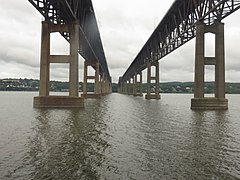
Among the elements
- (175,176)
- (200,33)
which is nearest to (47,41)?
(200,33)

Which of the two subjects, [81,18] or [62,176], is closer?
[62,176]

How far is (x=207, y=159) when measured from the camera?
9.82 meters

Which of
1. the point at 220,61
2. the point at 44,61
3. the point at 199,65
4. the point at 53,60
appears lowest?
the point at 199,65

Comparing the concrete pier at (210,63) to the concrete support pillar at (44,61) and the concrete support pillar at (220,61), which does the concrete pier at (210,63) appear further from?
the concrete support pillar at (44,61)

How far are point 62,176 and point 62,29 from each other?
28740 mm

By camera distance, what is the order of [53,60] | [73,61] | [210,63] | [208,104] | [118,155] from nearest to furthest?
[118,155] → [73,61] → [208,104] → [53,60] → [210,63]

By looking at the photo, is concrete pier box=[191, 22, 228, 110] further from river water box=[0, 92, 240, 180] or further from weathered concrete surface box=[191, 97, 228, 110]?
river water box=[0, 92, 240, 180]

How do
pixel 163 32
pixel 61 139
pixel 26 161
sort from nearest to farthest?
pixel 26 161
pixel 61 139
pixel 163 32

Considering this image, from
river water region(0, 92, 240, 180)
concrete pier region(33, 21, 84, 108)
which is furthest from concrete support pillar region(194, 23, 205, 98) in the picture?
river water region(0, 92, 240, 180)

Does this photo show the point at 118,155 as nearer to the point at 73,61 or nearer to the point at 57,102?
the point at 57,102

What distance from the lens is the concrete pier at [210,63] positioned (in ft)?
110

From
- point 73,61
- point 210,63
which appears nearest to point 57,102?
point 73,61

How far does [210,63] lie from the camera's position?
34500 millimetres

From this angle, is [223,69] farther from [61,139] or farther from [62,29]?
[61,139]
